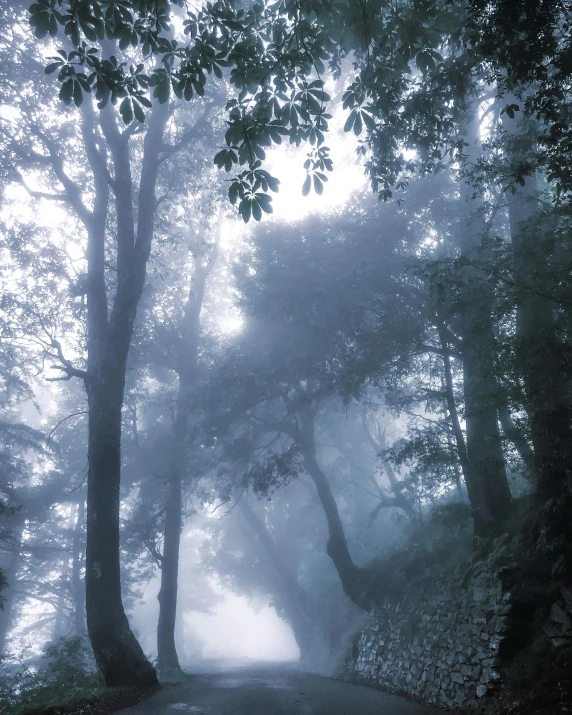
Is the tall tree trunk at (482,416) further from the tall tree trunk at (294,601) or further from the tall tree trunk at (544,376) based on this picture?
the tall tree trunk at (294,601)

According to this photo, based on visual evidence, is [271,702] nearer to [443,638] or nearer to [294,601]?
[443,638]

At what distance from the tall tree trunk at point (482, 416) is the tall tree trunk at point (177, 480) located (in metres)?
9.55

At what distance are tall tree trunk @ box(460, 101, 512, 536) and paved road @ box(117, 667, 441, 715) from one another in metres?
3.99

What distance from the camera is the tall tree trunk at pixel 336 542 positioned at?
15594mm

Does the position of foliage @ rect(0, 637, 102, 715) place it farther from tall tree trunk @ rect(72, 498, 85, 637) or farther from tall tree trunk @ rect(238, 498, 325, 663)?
tall tree trunk @ rect(238, 498, 325, 663)

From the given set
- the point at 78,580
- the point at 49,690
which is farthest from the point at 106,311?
the point at 78,580

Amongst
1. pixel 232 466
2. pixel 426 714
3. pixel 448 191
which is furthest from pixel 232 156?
pixel 232 466

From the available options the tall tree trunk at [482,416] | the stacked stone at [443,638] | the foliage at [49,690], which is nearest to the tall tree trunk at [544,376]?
the tall tree trunk at [482,416]

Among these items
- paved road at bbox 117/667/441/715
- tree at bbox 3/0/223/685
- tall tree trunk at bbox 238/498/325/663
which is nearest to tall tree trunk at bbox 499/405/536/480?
paved road at bbox 117/667/441/715

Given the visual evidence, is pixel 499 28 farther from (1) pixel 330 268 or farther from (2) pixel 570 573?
(1) pixel 330 268

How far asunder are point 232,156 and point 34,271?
52.0ft

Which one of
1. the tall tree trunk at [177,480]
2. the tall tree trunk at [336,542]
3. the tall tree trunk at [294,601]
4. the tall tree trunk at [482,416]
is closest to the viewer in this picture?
the tall tree trunk at [482,416]

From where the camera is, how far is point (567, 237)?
27.5 feet

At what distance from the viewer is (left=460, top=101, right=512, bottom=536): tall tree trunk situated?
31.2 feet
